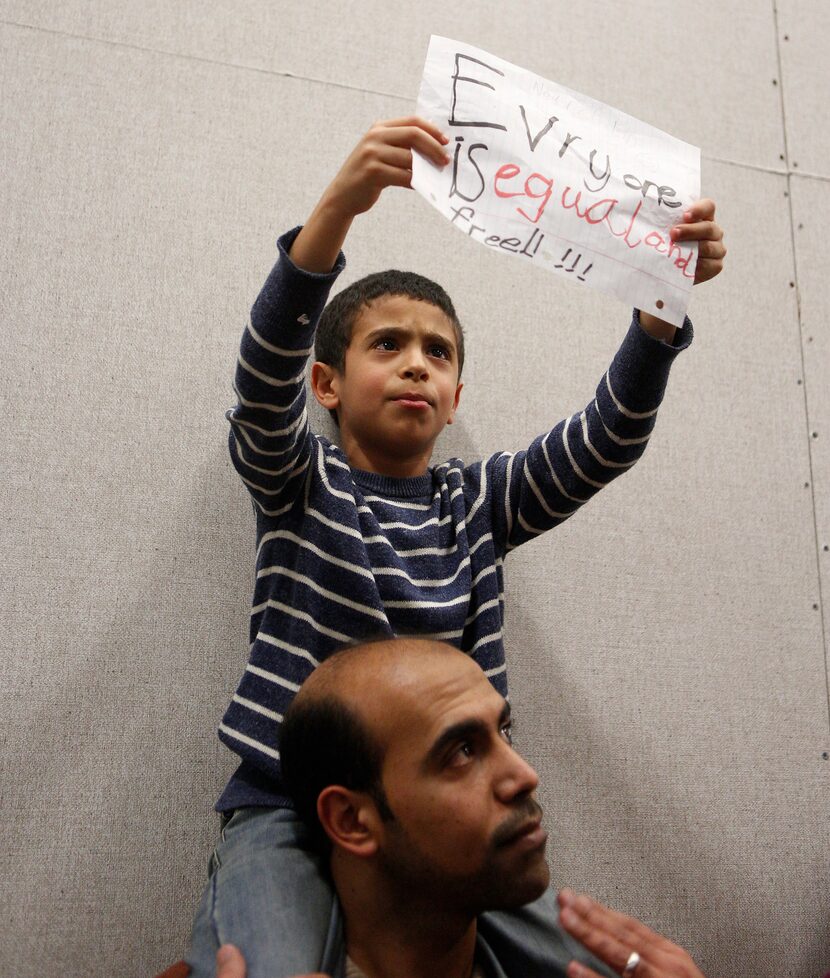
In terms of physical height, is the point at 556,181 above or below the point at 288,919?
above

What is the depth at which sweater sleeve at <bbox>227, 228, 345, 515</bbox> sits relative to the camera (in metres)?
0.82

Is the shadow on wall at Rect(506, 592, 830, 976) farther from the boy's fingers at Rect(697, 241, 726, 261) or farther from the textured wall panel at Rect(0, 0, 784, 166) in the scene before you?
the textured wall panel at Rect(0, 0, 784, 166)

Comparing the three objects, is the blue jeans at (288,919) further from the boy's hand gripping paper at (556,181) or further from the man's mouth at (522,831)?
the boy's hand gripping paper at (556,181)

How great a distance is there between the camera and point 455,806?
712 mm

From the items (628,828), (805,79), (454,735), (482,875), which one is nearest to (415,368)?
(454,735)

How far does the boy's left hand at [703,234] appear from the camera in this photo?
0.87 metres

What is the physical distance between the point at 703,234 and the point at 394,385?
1.11 ft

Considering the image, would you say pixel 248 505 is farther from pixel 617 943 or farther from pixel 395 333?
pixel 617 943

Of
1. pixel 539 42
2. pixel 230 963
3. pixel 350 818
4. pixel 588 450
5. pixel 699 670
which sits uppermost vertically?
pixel 539 42

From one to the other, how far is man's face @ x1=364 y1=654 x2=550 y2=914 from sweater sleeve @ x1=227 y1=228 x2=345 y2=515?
265 millimetres

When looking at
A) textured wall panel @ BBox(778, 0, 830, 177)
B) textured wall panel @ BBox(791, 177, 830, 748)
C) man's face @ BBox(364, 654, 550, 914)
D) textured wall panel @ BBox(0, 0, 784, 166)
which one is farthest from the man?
textured wall panel @ BBox(778, 0, 830, 177)

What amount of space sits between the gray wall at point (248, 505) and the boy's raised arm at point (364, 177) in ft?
1.18

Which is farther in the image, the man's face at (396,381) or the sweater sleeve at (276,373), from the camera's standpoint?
the man's face at (396,381)

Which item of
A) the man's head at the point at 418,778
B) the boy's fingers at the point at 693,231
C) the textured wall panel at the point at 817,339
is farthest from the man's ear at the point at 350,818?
the textured wall panel at the point at 817,339
